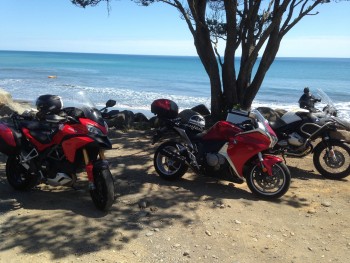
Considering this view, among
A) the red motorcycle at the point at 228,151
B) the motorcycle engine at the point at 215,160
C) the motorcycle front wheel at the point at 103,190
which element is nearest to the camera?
the motorcycle front wheel at the point at 103,190

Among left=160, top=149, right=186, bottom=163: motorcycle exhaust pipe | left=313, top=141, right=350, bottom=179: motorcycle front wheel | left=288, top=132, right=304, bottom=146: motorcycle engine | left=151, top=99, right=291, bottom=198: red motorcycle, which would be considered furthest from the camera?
left=288, top=132, right=304, bottom=146: motorcycle engine

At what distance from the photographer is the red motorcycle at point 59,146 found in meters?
4.65

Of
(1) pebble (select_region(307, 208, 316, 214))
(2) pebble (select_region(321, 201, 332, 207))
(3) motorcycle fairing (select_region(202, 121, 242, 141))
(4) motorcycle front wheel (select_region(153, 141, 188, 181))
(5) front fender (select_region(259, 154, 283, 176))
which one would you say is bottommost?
(1) pebble (select_region(307, 208, 316, 214))

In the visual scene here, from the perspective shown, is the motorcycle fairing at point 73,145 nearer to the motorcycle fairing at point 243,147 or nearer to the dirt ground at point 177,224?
the dirt ground at point 177,224

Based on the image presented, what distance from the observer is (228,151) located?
5574 millimetres

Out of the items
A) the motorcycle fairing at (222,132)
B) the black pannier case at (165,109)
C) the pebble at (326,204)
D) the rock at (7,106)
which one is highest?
the black pannier case at (165,109)

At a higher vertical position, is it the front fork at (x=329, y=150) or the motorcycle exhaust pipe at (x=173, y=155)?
the front fork at (x=329, y=150)

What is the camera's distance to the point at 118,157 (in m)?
7.29

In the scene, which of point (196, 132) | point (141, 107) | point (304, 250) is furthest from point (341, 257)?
point (141, 107)

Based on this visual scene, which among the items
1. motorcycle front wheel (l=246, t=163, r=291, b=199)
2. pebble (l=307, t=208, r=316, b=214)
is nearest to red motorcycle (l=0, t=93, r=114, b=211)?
motorcycle front wheel (l=246, t=163, r=291, b=199)

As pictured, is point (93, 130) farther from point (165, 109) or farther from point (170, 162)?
point (170, 162)

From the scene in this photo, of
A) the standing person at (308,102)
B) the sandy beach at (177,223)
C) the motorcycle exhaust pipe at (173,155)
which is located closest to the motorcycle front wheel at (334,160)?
the sandy beach at (177,223)

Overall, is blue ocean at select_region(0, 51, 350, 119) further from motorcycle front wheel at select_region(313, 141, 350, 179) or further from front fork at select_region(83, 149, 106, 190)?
motorcycle front wheel at select_region(313, 141, 350, 179)

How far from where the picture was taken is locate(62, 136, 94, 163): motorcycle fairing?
4.60 m
